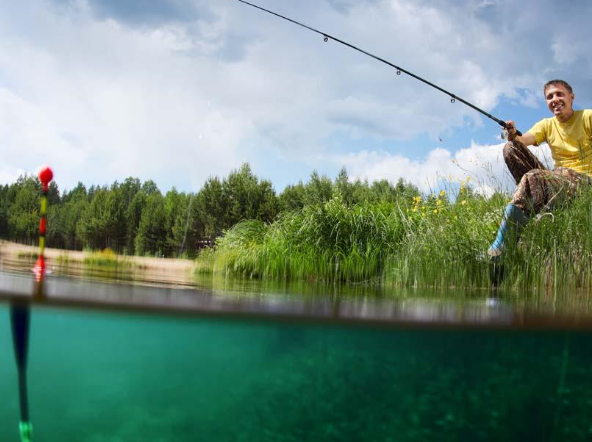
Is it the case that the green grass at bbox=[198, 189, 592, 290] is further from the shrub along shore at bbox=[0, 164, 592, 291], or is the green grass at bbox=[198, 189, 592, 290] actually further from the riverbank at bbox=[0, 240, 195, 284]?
the riverbank at bbox=[0, 240, 195, 284]

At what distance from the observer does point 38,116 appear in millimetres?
4500

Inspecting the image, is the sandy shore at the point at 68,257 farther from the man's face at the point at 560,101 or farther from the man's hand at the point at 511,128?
the man's face at the point at 560,101

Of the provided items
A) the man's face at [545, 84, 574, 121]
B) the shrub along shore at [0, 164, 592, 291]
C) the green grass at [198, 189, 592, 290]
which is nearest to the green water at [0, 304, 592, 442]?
the shrub along shore at [0, 164, 592, 291]

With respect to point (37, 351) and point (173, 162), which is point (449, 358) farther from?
point (173, 162)

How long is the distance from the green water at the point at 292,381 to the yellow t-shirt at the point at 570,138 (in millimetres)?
3432

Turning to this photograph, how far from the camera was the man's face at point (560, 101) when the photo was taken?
19.6 ft

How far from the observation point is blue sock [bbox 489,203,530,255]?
611cm

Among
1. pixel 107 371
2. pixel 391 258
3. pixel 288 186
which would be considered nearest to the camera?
pixel 107 371

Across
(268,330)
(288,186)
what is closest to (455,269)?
(268,330)

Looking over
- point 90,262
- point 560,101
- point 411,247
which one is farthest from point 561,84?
point 90,262

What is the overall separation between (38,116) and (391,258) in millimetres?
5575

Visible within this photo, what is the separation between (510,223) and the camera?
20.2ft

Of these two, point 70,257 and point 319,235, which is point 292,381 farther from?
point 319,235

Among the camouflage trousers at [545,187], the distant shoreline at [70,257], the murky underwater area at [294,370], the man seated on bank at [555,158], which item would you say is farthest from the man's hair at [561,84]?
the distant shoreline at [70,257]
